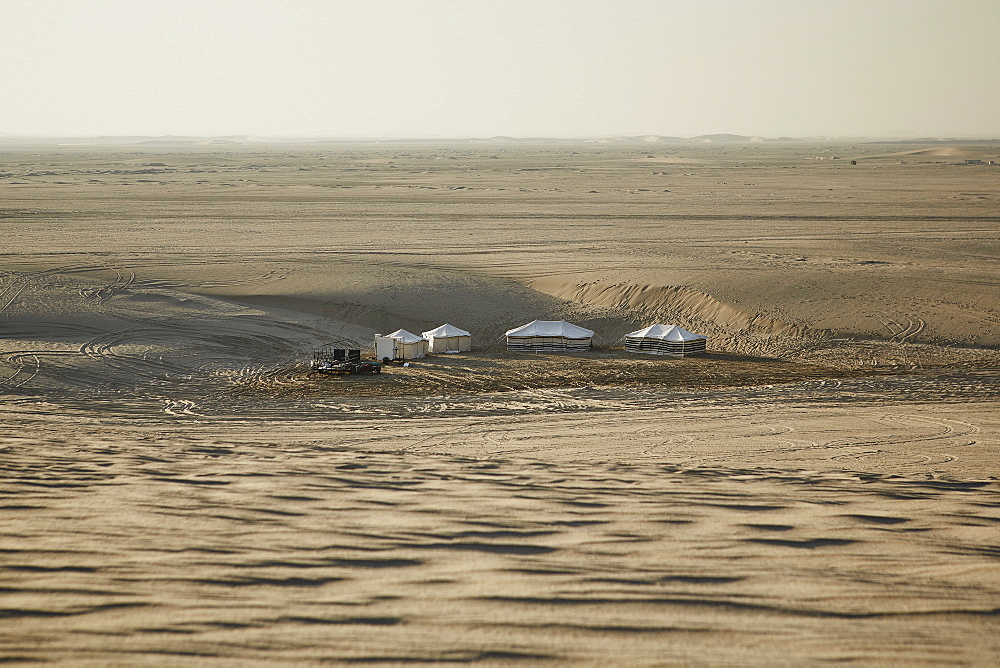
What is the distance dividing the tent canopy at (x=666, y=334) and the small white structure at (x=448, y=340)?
16.2 ft

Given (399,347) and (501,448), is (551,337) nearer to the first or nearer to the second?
(399,347)

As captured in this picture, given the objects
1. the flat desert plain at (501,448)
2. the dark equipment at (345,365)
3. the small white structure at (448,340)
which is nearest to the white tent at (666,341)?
the flat desert plain at (501,448)

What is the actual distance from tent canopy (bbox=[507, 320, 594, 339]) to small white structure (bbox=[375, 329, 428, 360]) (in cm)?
293

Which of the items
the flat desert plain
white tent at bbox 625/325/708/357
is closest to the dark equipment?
the flat desert plain

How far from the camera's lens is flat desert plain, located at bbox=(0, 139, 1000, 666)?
6102mm

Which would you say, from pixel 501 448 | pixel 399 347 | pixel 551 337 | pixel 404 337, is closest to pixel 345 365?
pixel 399 347

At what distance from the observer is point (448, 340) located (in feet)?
87.5

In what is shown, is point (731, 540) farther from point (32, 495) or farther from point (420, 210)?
point (420, 210)

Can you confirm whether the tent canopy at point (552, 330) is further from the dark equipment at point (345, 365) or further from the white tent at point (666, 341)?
the dark equipment at point (345, 365)

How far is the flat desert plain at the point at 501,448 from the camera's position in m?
6.10

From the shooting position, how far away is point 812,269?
34.0 meters

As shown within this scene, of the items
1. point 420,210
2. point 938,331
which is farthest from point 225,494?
point 420,210

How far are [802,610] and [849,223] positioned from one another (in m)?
46.6

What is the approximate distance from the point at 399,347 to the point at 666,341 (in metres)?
7.67
